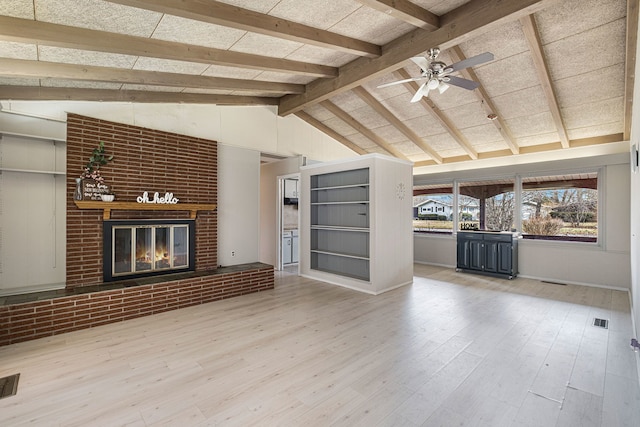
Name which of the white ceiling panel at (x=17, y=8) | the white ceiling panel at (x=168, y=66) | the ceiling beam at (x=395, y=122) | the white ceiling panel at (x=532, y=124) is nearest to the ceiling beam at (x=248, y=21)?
the white ceiling panel at (x=17, y=8)

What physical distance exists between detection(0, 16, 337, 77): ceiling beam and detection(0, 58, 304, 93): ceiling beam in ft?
2.38

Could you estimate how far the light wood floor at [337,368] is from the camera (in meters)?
2.06

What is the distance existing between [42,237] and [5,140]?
1.27 metres

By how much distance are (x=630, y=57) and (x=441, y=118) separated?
107 inches

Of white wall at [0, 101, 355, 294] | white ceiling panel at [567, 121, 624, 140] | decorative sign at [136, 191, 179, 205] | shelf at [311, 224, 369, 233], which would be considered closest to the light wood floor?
white wall at [0, 101, 355, 294]

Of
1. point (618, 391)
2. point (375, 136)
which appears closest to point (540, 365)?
point (618, 391)

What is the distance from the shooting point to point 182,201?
507 centimetres

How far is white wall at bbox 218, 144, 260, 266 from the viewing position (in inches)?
224

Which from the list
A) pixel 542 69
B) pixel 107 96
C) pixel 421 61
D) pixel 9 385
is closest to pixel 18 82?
pixel 107 96

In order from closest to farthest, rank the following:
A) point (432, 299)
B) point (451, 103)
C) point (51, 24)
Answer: point (51, 24) → point (432, 299) → point (451, 103)

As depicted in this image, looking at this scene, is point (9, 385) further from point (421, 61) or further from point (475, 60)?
point (475, 60)

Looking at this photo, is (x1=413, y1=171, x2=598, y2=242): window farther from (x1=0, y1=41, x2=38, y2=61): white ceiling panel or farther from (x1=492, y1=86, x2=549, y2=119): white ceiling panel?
(x1=0, y1=41, x2=38, y2=61): white ceiling panel

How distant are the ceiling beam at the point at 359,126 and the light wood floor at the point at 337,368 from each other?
427cm

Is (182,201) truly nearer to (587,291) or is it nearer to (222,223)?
(222,223)
